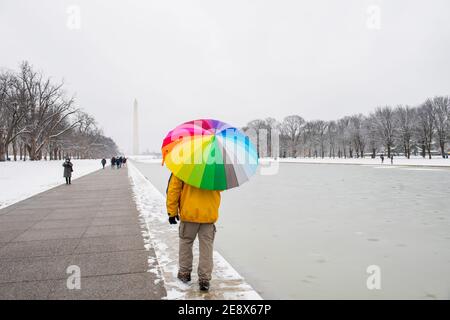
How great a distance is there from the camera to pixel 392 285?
389cm

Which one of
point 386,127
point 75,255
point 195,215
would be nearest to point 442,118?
point 386,127

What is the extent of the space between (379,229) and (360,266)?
102 inches

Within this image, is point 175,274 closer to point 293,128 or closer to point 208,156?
point 208,156

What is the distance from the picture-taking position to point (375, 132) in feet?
232

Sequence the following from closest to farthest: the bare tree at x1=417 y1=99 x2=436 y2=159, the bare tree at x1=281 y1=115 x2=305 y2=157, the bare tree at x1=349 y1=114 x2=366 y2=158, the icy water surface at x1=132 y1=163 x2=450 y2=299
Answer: the icy water surface at x1=132 y1=163 x2=450 y2=299, the bare tree at x1=417 y1=99 x2=436 y2=159, the bare tree at x1=349 y1=114 x2=366 y2=158, the bare tree at x1=281 y1=115 x2=305 y2=157

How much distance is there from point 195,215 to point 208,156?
2.46ft

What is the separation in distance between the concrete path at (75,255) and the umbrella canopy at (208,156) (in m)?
1.44

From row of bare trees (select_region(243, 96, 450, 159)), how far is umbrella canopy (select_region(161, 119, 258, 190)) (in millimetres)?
65188

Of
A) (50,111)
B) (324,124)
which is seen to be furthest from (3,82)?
(324,124)

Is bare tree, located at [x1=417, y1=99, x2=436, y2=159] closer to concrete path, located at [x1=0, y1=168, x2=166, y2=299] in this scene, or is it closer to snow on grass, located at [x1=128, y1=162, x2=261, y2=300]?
concrete path, located at [x1=0, y1=168, x2=166, y2=299]

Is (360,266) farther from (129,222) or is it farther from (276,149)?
(276,149)

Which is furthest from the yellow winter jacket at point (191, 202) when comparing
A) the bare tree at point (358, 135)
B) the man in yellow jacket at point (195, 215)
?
the bare tree at point (358, 135)

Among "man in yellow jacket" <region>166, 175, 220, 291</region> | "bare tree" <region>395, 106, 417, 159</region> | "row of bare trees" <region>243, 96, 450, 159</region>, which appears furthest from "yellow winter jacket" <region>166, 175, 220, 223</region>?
"bare tree" <region>395, 106, 417, 159</region>

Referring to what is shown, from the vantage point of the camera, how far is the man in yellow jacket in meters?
3.45
